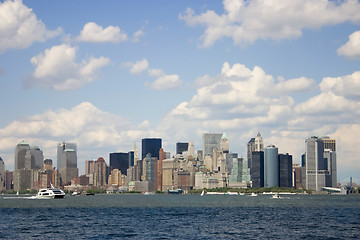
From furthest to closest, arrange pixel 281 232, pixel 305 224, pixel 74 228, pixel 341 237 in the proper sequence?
pixel 305 224 < pixel 74 228 < pixel 281 232 < pixel 341 237

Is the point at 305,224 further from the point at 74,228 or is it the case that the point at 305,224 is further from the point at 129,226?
the point at 74,228

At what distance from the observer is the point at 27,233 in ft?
339

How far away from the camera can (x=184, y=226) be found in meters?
119

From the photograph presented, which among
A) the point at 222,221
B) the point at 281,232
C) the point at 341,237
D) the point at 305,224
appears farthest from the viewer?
the point at 222,221

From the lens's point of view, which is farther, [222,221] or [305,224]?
[222,221]

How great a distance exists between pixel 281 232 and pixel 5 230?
52.3 meters

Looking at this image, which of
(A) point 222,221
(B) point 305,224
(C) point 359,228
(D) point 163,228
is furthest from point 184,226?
(C) point 359,228

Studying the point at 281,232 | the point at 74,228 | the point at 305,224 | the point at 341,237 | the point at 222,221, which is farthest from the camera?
the point at 222,221

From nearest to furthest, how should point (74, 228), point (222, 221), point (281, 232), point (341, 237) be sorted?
point (341, 237), point (281, 232), point (74, 228), point (222, 221)

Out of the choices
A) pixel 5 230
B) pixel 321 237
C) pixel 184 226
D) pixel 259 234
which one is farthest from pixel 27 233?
pixel 321 237

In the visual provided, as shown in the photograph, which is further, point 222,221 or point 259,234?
point 222,221

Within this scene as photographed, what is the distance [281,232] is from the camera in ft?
351

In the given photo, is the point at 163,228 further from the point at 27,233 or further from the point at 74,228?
the point at 27,233

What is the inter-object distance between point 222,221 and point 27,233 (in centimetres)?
4860
